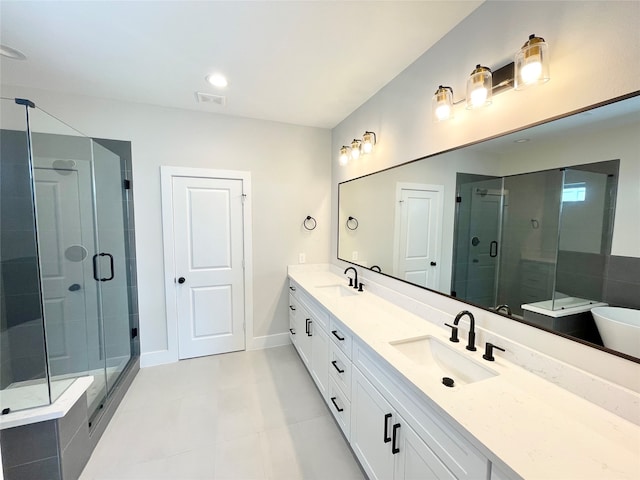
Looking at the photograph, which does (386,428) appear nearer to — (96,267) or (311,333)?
(311,333)

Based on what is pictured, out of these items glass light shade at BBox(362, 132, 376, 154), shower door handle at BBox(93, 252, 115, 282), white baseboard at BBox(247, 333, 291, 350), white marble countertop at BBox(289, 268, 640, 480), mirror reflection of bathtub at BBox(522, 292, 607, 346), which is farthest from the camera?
white baseboard at BBox(247, 333, 291, 350)

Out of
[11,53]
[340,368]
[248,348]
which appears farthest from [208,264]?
[11,53]

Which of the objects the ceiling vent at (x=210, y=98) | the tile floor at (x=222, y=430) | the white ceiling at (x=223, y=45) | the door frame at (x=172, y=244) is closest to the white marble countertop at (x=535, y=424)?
the tile floor at (x=222, y=430)

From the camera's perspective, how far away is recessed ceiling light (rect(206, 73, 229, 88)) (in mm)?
2107

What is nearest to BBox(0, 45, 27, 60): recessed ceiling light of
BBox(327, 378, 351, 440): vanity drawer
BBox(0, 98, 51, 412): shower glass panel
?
BBox(0, 98, 51, 412): shower glass panel

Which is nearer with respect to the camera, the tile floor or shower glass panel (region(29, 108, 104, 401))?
the tile floor

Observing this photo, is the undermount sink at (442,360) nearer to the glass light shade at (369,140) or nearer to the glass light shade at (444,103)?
the glass light shade at (444,103)

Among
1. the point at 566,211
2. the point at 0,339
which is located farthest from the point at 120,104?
the point at 566,211

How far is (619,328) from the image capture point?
3.11ft

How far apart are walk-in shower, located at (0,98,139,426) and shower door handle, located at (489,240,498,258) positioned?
2.81m

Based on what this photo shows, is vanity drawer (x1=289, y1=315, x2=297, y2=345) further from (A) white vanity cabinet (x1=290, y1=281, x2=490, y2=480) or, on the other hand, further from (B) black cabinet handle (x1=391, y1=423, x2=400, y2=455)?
(B) black cabinet handle (x1=391, y1=423, x2=400, y2=455)

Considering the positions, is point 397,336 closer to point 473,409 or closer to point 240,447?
point 473,409

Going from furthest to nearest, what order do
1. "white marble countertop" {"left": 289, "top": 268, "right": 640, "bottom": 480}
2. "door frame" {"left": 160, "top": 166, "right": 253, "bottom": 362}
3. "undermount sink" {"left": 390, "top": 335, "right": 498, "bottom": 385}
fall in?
"door frame" {"left": 160, "top": 166, "right": 253, "bottom": 362}, "undermount sink" {"left": 390, "top": 335, "right": 498, "bottom": 385}, "white marble countertop" {"left": 289, "top": 268, "right": 640, "bottom": 480}

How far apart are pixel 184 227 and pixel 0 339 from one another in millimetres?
1662
